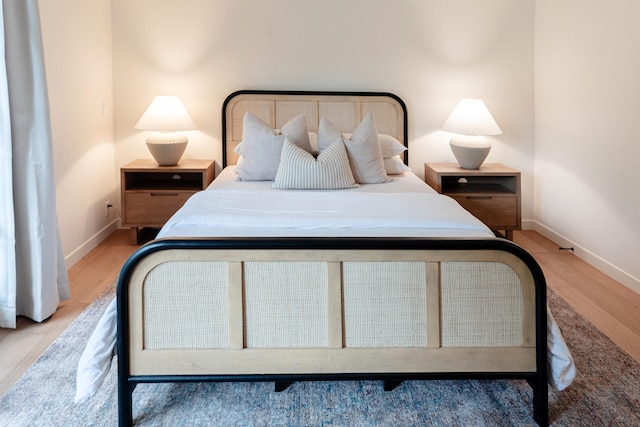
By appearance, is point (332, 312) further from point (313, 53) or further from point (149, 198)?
point (313, 53)

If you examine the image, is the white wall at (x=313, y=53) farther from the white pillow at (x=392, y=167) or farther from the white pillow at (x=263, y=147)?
the white pillow at (x=263, y=147)

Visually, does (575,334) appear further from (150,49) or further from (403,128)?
(150,49)

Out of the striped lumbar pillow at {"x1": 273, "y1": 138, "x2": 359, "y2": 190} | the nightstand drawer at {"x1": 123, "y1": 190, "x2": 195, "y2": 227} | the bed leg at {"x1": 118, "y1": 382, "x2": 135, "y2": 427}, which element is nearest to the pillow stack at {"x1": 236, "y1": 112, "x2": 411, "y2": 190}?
the striped lumbar pillow at {"x1": 273, "y1": 138, "x2": 359, "y2": 190}

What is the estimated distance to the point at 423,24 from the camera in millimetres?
4762

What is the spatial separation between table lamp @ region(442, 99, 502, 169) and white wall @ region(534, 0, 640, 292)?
0.53 m

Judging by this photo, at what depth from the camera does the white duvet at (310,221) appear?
2.12m

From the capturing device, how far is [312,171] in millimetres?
3635

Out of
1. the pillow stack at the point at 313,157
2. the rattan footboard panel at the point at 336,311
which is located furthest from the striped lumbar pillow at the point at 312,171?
the rattan footboard panel at the point at 336,311

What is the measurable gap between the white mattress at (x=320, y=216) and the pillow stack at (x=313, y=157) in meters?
0.30

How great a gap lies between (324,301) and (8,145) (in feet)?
5.88

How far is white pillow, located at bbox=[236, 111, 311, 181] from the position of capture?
3987 mm

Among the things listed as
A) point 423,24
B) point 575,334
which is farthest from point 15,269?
point 423,24

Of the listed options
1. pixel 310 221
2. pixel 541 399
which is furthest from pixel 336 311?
pixel 541 399

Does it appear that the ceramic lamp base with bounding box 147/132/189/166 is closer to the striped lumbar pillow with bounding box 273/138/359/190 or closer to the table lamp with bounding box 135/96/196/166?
the table lamp with bounding box 135/96/196/166
